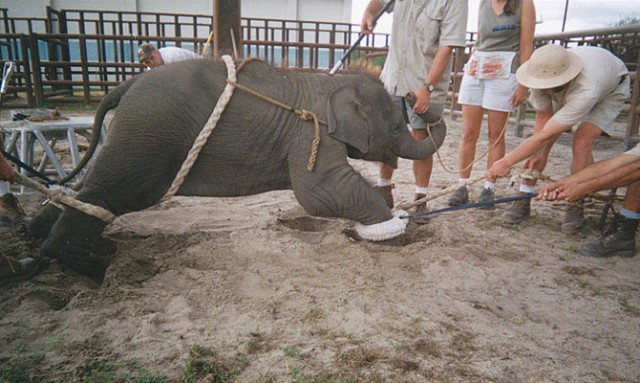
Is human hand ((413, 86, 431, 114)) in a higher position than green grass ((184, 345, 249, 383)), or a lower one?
higher

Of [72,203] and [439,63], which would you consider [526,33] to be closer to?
[439,63]

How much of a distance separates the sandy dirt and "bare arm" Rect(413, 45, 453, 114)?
1.11 meters

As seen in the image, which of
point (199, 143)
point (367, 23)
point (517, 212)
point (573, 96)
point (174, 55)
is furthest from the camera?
point (174, 55)

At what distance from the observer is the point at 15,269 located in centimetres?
281

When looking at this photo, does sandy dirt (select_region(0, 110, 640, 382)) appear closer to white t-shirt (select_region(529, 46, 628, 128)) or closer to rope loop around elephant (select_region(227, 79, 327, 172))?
rope loop around elephant (select_region(227, 79, 327, 172))

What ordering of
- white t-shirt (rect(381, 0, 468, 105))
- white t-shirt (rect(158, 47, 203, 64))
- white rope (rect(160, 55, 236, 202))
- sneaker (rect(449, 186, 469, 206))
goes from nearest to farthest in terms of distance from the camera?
white rope (rect(160, 55, 236, 202)) < white t-shirt (rect(381, 0, 468, 105)) < sneaker (rect(449, 186, 469, 206)) < white t-shirt (rect(158, 47, 203, 64))


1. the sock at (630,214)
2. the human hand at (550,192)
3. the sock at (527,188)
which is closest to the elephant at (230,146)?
the human hand at (550,192)

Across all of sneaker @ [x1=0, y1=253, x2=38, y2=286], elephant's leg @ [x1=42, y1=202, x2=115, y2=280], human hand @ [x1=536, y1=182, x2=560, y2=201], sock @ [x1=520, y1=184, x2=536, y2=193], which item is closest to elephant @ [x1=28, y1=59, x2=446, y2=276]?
elephant's leg @ [x1=42, y1=202, x2=115, y2=280]

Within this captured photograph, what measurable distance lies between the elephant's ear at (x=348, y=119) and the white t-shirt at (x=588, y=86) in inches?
58.1

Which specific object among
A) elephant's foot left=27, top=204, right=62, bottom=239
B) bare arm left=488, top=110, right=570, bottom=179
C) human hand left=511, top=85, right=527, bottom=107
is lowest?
elephant's foot left=27, top=204, right=62, bottom=239

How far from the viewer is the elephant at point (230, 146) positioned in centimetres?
294

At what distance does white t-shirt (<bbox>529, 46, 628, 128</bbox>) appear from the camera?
3525 millimetres

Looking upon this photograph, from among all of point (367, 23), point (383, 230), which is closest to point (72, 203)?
point (383, 230)

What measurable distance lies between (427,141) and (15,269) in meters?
3.33
